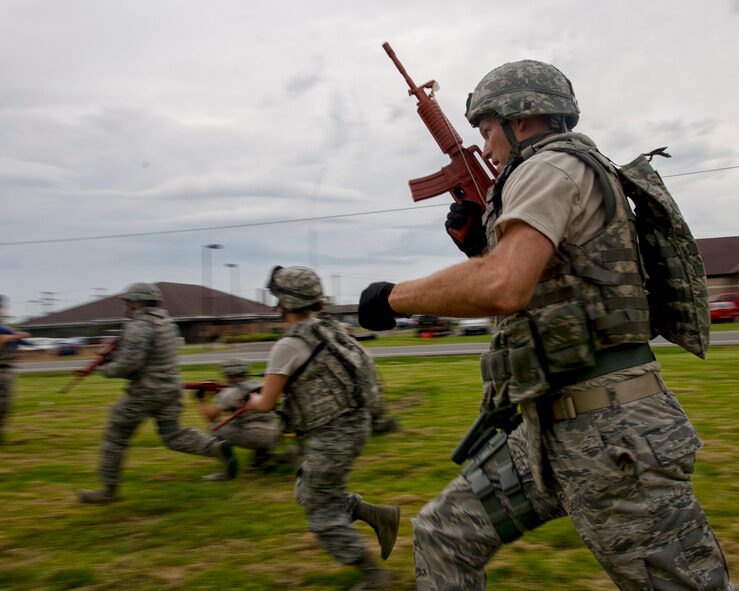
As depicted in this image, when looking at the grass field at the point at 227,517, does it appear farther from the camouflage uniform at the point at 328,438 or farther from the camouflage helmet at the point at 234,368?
the camouflage helmet at the point at 234,368

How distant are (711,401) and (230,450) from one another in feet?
18.9

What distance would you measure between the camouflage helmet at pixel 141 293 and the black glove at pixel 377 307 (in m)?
4.10

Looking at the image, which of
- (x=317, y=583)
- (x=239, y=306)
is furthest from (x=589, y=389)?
(x=239, y=306)

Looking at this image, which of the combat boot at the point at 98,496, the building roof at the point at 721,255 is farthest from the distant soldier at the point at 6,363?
the building roof at the point at 721,255

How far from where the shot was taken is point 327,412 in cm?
418

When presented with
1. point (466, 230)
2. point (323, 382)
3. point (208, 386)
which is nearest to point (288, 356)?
point (323, 382)

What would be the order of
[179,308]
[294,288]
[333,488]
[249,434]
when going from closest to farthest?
[333,488], [294,288], [249,434], [179,308]

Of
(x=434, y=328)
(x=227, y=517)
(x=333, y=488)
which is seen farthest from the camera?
(x=434, y=328)

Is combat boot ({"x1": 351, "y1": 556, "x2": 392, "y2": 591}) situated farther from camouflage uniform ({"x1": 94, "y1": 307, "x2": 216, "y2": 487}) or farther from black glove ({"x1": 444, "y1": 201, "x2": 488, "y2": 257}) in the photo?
camouflage uniform ({"x1": 94, "y1": 307, "x2": 216, "y2": 487})

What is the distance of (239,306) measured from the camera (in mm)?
66000

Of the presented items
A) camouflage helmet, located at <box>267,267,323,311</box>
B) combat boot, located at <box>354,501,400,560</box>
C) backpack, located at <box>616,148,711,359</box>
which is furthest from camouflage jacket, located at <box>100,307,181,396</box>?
backpack, located at <box>616,148,711,359</box>

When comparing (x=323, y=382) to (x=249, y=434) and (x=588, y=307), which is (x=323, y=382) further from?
(x=249, y=434)

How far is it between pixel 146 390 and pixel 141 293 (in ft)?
2.62

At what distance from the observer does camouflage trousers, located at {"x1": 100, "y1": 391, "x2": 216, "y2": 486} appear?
233 inches
